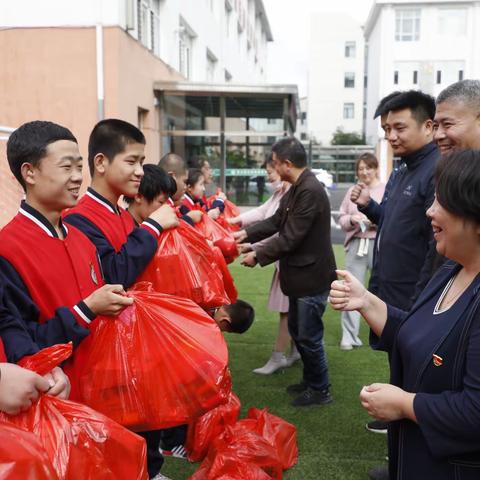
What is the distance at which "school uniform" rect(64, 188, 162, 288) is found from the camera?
2.25m

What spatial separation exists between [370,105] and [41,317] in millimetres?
46184

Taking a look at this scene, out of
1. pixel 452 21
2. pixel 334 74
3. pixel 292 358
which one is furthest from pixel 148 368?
pixel 334 74

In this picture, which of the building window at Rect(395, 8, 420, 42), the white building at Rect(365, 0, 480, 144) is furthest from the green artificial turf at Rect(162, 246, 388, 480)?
the building window at Rect(395, 8, 420, 42)

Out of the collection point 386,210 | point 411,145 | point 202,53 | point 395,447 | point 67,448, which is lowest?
point 395,447

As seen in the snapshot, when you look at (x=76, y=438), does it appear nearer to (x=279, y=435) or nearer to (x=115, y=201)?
(x=115, y=201)

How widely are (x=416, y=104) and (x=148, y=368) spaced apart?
79.5 inches

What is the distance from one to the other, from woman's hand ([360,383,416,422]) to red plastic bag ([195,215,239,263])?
2059 millimetres

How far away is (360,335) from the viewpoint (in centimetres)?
551

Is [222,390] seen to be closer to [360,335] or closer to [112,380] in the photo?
[112,380]

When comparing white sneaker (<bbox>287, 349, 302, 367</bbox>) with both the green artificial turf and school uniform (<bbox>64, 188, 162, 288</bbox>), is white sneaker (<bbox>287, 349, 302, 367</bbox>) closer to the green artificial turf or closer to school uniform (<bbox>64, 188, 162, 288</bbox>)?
the green artificial turf

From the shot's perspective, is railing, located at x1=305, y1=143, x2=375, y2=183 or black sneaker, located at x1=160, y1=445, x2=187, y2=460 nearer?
black sneaker, located at x1=160, y1=445, x2=187, y2=460

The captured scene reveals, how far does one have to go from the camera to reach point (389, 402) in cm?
150

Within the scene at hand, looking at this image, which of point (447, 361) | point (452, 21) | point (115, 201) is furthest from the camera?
point (452, 21)

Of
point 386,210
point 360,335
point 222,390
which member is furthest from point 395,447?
point 360,335
